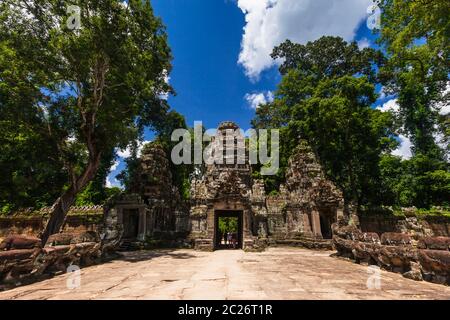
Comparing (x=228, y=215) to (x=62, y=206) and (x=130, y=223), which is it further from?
(x=62, y=206)

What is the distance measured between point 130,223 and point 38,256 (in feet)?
39.5

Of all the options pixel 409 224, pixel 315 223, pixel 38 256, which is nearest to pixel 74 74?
pixel 38 256

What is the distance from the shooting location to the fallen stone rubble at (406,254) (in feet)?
18.3

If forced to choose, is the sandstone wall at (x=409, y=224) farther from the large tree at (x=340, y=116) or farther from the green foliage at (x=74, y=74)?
the green foliage at (x=74, y=74)

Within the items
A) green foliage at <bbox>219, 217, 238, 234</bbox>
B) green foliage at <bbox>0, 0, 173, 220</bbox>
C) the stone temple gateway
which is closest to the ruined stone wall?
the stone temple gateway

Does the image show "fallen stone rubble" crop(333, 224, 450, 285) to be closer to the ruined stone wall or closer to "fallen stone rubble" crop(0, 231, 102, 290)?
"fallen stone rubble" crop(0, 231, 102, 290)

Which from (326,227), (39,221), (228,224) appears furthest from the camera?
(228,224)

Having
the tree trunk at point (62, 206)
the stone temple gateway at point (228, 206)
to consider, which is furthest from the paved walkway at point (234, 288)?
the stone temple gateway at point (228, 206)

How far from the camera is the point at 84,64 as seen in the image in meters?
11.7

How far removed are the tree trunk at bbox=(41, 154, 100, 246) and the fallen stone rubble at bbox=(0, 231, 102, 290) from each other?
4.24 m

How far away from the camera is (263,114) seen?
35.2m

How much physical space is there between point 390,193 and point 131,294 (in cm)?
2705

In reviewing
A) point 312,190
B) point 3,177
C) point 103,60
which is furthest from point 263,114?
point 3,177

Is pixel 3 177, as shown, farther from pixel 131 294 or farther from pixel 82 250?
pixel 131 294
